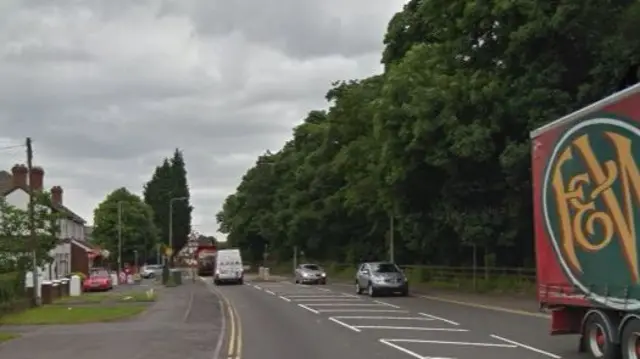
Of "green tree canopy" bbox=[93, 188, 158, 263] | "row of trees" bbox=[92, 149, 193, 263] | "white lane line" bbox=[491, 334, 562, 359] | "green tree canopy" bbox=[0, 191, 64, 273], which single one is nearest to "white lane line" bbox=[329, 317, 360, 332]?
"white lane line" bbox=[491, 334, 562, 359]

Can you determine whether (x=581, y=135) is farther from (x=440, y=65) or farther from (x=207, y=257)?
(x=207, y=257)

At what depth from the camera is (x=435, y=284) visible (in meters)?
48.3

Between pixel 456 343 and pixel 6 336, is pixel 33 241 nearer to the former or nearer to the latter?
pixel 6 336

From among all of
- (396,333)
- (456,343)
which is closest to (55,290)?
(396,333)

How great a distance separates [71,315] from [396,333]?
13.3 m

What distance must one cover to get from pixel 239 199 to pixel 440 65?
256 ft

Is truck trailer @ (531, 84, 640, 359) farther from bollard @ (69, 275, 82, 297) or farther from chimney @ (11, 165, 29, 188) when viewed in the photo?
chimney @ (11, 165, 29, 188)

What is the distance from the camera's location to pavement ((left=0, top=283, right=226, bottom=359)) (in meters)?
17.8

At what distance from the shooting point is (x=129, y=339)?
2078cm

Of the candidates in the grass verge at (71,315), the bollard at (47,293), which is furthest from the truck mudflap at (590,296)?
the bollard at (47,293)

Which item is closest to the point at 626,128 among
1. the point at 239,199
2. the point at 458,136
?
the point at 458,136

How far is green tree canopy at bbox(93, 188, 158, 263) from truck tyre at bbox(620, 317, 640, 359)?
11144cm

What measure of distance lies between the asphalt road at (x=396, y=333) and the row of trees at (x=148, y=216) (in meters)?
76.5

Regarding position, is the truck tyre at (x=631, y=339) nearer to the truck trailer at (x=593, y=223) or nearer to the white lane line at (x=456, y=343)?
the truck trailer at (x=593, y=223)
